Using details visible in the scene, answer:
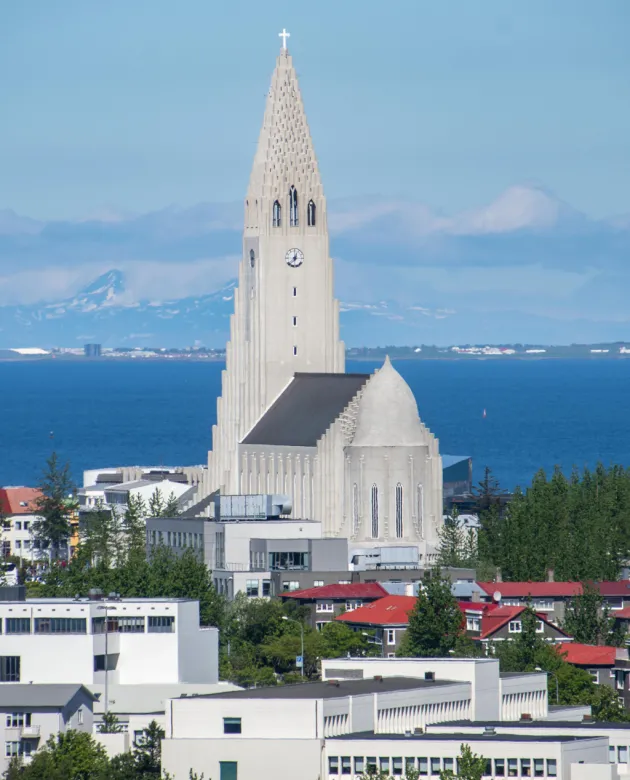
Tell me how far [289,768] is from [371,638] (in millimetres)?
35444

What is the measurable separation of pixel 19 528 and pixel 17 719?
3096 inches

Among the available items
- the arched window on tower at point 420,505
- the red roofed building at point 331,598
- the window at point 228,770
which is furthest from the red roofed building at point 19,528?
the window at point 228,770

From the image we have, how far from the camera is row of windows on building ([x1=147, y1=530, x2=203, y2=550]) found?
14175cm

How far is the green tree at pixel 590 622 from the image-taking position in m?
115

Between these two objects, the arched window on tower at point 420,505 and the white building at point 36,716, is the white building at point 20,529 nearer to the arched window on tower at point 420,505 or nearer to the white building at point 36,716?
the arched window on tower at point 420,505

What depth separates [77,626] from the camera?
104 metres

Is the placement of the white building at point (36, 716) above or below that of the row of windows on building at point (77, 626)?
below

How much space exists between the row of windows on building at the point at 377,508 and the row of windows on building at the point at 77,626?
41817mm

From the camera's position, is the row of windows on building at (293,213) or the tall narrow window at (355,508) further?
the row of windows on building at (293,213)

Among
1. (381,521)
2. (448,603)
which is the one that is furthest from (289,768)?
(381,521)

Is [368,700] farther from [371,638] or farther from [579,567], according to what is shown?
[579,567]

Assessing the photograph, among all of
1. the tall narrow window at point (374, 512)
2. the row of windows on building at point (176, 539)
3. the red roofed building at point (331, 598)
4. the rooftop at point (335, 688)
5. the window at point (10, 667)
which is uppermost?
the tall narrow window at point (374, 512)

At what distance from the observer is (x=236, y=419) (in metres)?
162

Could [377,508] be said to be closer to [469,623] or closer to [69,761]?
[469,623]
